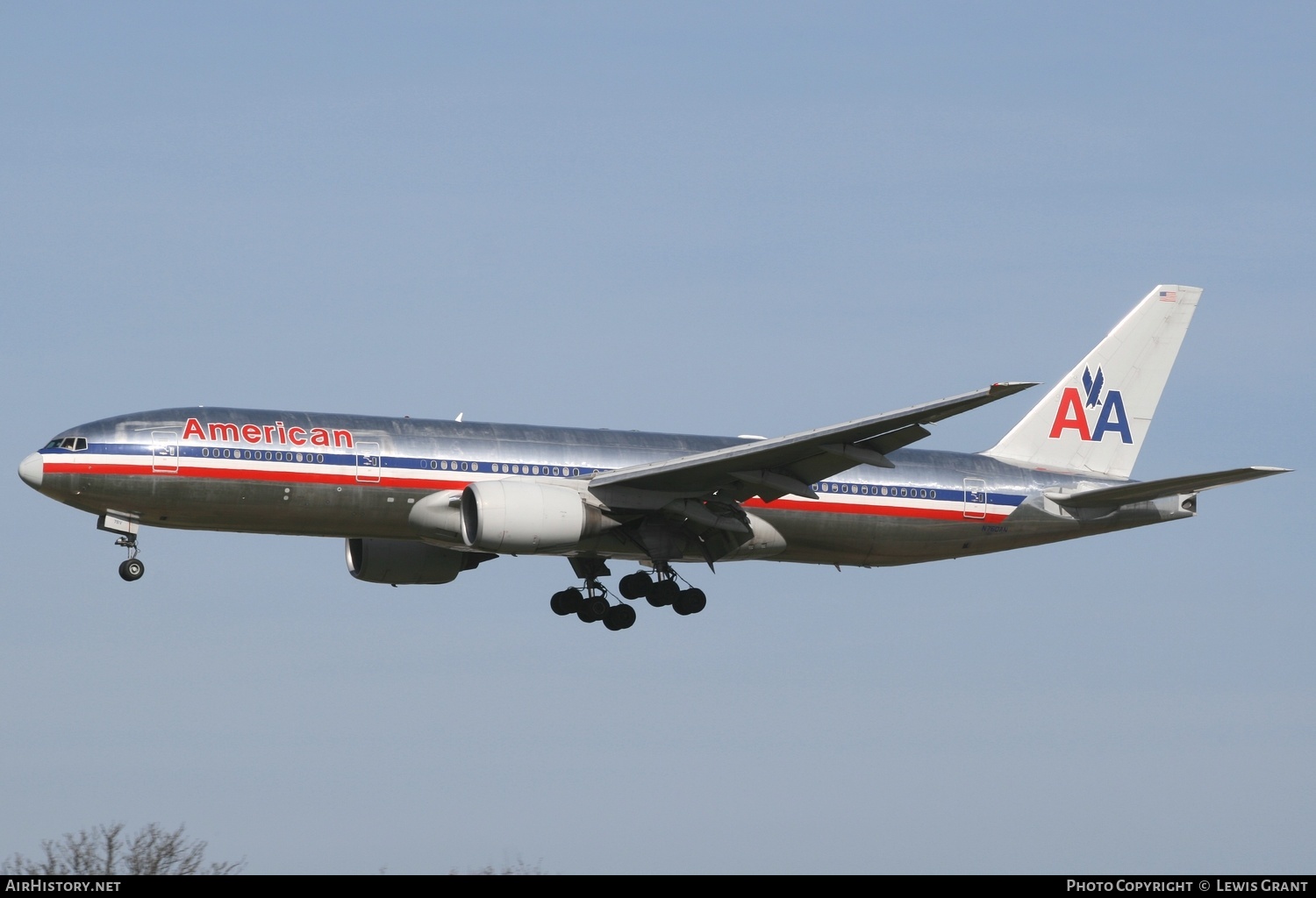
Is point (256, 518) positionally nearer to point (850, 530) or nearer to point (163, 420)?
point (163, 420)

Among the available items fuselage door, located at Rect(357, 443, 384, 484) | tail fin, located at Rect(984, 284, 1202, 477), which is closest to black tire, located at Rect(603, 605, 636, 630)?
fuselage door, located at Rect(357, 443, 384, 484)

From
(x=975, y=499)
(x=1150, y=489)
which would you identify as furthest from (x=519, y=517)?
(x=1150, y=489)

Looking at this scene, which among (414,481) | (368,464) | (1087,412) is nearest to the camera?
(368,464)

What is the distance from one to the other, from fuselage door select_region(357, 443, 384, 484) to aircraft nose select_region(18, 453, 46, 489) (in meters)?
6.76

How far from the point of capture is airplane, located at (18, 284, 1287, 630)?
4031 centimetres

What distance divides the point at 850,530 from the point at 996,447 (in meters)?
5.91

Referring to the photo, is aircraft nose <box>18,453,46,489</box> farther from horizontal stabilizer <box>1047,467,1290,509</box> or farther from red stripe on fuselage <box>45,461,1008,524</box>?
horizontal stabilizer <box>1047,467,1290,509</box>

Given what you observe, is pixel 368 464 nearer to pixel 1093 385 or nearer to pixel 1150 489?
pixel 1150 489

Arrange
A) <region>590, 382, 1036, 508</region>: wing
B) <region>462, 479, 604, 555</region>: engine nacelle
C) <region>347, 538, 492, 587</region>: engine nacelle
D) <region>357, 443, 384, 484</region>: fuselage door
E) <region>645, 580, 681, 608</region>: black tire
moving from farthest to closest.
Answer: <region>347, 538, 492, 587</region>: engine nacelle → <region>645, 580, 681, 608</region>: black tire → <region>357, 443, 384, 484</region>: fuselage door → <region>462, 479, 604, 555</region>: engine nacelle → <region>590, 382, 1036, 508</region>: wing

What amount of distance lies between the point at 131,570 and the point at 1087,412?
82.3 feet

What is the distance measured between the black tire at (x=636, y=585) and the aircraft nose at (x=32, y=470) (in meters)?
13.7

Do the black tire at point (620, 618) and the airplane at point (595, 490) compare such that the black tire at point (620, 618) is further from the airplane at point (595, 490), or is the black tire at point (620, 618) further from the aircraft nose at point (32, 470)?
the aircraft nose at point (32, 470)

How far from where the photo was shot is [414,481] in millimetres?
41500

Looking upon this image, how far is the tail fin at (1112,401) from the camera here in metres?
49.1
